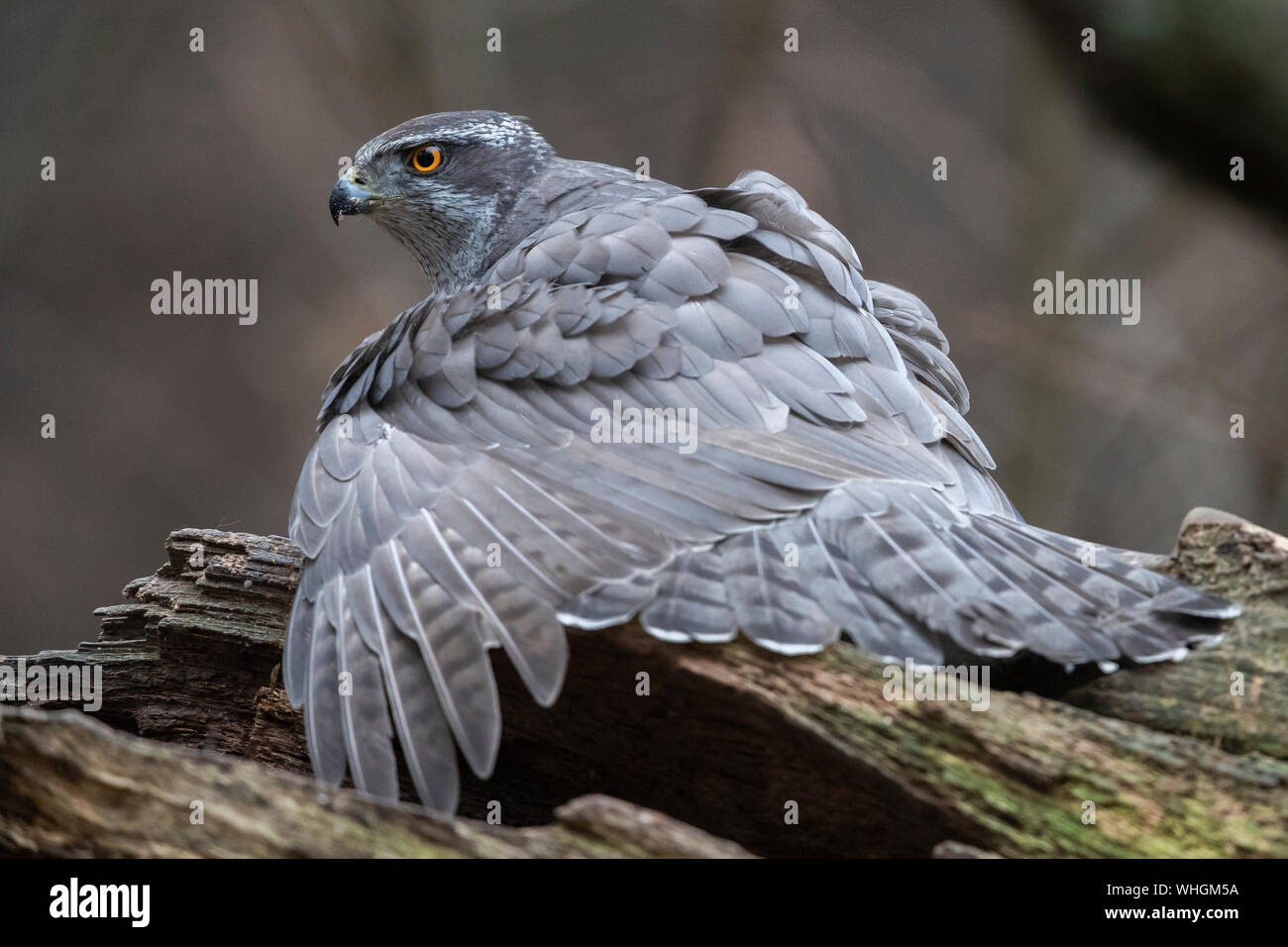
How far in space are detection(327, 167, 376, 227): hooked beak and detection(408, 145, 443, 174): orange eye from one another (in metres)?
0.21

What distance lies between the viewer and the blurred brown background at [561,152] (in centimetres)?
821

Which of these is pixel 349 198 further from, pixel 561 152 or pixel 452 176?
pixel 561 152

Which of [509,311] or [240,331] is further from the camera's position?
[240,331]

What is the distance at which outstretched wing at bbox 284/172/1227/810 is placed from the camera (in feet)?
8.27

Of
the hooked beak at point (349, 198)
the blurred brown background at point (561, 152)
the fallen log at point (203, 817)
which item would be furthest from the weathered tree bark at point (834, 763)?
the blurred brown background at point (561, 152)

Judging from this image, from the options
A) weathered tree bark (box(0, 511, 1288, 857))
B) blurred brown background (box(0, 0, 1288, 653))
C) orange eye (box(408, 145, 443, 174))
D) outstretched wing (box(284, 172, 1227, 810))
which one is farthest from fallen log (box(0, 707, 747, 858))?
blurred brown background (box(0, 0, 1288, 653))

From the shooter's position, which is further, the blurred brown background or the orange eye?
the blurred brown background

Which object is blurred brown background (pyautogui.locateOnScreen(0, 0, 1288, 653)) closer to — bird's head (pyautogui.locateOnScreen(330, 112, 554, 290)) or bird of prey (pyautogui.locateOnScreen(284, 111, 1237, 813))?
bird's head (pyautogui.locateOnScreen(330, 112, 554, 290))

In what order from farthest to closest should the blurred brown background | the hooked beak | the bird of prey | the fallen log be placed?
the blurred brown background
the hooked beak
the bird of prey
the fallen log
